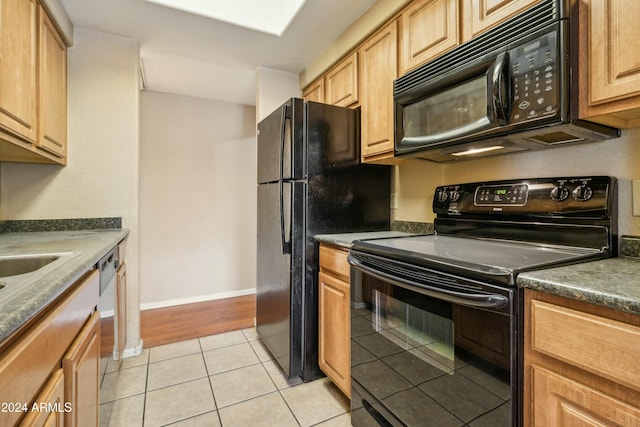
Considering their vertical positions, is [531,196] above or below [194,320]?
above

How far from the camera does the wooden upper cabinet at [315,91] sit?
2.55 m

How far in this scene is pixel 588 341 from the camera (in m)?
0.70

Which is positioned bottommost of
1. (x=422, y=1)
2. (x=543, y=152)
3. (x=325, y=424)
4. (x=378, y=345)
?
(x=325, y=424)

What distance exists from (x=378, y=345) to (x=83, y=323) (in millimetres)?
1106

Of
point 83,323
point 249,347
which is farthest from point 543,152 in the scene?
point 249,347

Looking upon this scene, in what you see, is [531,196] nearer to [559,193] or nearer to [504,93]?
[559,193]

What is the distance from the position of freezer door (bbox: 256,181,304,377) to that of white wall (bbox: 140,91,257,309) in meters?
1.56

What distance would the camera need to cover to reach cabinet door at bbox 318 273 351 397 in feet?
5.32

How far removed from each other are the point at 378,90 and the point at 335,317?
135 centimetres

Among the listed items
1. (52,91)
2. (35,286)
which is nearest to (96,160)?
(52,91)

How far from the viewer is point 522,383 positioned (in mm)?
822

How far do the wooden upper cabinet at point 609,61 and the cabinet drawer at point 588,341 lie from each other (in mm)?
669

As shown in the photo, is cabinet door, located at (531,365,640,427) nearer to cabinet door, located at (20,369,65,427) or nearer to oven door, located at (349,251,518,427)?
oven door, located at (349,251,518,427)

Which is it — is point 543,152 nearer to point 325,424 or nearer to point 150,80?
point 325,424
